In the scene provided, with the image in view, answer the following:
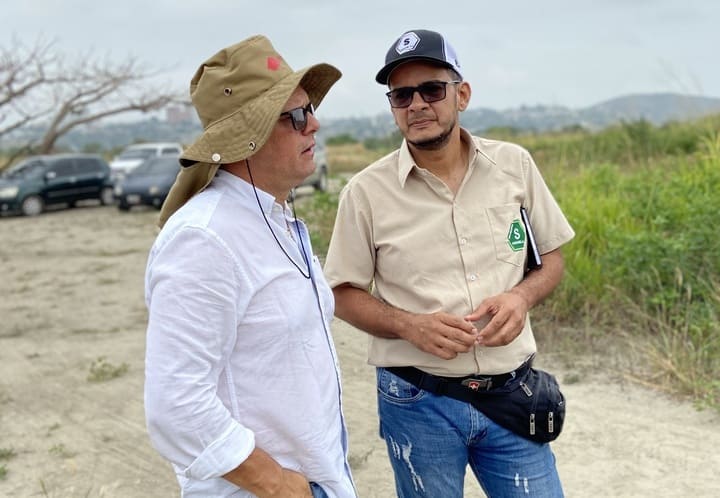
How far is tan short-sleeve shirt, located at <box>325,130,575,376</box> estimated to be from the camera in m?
2.37

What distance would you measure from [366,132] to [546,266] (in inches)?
239

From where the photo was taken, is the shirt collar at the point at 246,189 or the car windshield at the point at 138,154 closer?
the shirt collar at the point at 246,189

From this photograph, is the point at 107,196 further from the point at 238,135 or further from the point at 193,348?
the point at 193,348

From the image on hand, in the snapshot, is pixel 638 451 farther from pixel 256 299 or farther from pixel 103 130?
pixel 103 130

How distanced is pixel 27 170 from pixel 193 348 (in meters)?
20.0

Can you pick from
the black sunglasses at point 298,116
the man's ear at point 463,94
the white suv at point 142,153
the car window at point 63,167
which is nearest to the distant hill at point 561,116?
the white suv at point 142,153

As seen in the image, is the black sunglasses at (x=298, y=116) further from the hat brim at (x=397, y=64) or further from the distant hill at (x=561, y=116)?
the distant hill at (x=561, y=116)

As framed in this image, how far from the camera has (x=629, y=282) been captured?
5922mm

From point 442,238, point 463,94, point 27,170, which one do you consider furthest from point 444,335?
point 27,170

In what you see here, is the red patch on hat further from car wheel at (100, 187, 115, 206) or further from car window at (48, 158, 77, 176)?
car wheel at (100, 187, 115, 206)

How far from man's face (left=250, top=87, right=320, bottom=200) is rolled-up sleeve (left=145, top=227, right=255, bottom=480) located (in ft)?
0.91

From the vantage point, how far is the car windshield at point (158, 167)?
751 inches

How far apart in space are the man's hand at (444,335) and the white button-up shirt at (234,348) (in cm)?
45

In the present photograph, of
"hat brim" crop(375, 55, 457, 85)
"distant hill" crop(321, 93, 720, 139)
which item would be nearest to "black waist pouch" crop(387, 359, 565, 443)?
"hat brim" crop(375, 55, 457, 85)
